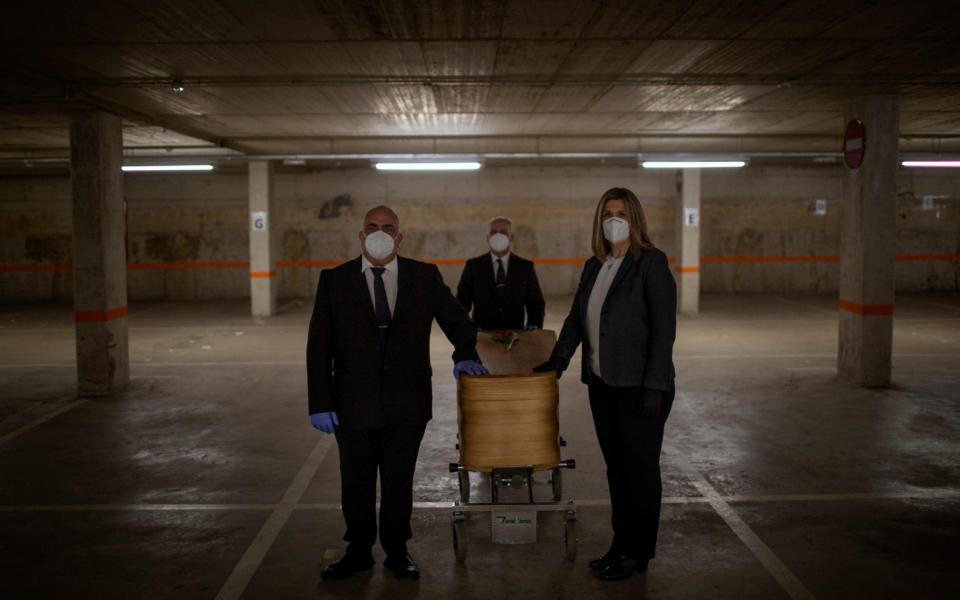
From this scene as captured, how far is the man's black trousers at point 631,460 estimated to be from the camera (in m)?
3.85

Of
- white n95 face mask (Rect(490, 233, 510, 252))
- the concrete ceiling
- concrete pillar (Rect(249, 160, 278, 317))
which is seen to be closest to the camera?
the concrete ceiling

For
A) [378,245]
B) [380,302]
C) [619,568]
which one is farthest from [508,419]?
[378,245]

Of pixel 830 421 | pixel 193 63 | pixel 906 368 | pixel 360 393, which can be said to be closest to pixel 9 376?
pixel 193 63

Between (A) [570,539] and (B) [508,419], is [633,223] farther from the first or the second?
(A) [570,539]

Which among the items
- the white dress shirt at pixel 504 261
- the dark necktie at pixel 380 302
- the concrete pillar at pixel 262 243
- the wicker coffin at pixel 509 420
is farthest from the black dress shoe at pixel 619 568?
the concrete pillar at pixel 262 243

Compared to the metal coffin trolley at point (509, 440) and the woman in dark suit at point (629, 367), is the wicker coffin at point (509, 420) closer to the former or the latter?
the metal coffin trolley at point (509, 440)

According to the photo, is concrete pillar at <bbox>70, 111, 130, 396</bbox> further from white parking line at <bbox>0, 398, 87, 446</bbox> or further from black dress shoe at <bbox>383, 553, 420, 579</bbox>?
black dress shoe at <bbox>383, 553, 420, 579</bbox>

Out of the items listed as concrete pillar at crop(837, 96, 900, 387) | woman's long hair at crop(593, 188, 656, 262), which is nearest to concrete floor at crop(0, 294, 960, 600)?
concrete pillar at crop(837, 96, 900, 387)

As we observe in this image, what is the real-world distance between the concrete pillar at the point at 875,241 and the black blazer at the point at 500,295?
488 centimetres

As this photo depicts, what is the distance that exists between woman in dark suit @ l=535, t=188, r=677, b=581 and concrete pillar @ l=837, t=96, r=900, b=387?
244 inches

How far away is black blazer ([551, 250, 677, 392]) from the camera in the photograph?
3.79 m

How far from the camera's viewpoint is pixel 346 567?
4043 millimetres

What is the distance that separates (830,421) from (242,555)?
5625 mm

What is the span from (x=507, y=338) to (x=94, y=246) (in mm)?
6038
